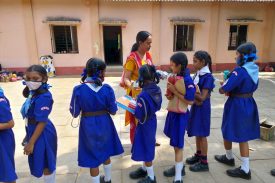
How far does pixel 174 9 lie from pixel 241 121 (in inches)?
353

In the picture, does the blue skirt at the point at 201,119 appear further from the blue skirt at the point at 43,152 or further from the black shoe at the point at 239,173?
the blue skirt at the point at 43,152

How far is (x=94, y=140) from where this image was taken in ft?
7.82

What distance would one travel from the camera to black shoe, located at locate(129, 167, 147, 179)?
2.90 metres

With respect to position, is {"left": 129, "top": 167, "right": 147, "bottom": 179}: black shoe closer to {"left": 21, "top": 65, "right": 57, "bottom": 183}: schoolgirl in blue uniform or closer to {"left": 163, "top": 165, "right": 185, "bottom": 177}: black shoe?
{"left": 163, "top": 165, "right": 185, "bottom": 177}: black shoe

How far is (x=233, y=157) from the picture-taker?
328 cm

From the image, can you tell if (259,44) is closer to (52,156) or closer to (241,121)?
(241,121)

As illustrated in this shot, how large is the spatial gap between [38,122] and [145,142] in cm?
110

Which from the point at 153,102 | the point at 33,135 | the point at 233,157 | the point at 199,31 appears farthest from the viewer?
the point at 199,31

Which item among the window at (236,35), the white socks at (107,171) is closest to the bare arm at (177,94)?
the white socks at (107,171)

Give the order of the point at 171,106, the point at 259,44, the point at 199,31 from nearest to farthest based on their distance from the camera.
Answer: the point at 171,106
the point at 199,31
the point at 259,44

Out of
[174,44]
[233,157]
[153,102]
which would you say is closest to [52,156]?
[153,102]

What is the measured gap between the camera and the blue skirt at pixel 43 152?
7.43ft

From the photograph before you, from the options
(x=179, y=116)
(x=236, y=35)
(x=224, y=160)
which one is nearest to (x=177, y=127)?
A: (x=179, y=116)

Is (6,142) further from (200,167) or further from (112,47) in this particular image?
(112,47)
